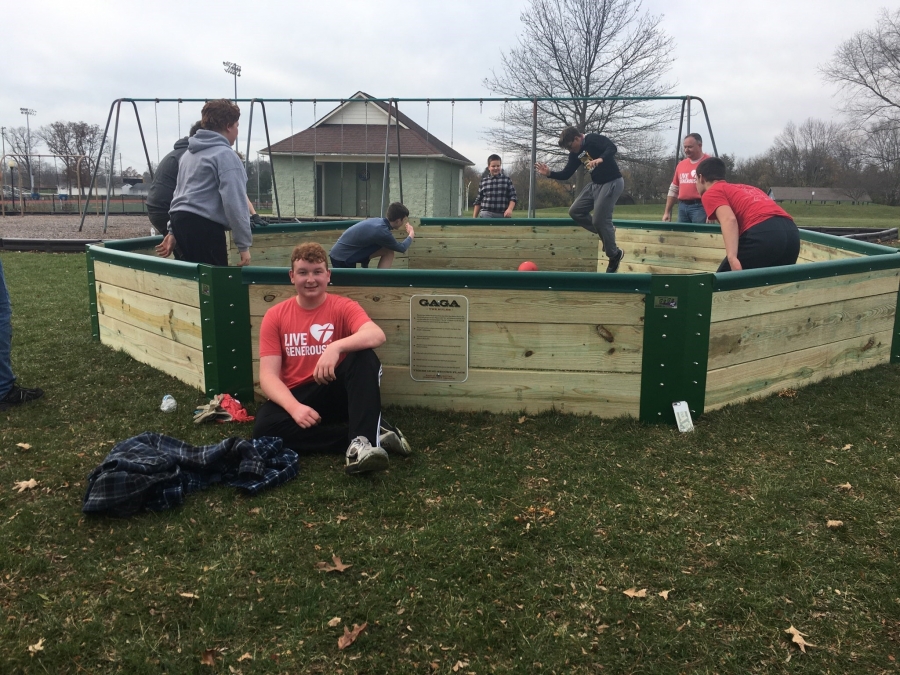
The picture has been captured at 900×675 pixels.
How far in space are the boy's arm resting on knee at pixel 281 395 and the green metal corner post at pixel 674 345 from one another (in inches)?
79.8

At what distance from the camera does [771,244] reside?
567cm

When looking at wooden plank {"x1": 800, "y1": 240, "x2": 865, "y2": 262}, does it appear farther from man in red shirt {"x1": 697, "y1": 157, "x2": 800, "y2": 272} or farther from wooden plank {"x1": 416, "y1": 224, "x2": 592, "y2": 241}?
wooden plank {"x1": 416, "y1": 224, "x2": 592, "y2": 241}

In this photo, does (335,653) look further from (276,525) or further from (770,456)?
(770,456)

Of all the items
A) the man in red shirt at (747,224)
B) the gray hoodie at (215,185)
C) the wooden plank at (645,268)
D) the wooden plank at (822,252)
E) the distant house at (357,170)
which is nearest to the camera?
the gray hoodie at (215,185)

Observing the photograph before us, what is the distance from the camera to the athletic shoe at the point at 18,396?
4.77 m

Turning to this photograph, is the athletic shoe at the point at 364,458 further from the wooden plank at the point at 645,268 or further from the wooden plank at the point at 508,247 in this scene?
the wooden plank at the point at 508,247

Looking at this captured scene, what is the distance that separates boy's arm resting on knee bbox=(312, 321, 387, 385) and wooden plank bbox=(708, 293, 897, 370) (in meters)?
2.06

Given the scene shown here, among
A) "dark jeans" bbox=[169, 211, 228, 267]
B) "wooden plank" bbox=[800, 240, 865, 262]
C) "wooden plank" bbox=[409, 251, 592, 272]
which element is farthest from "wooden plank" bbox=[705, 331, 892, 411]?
"wooden plank" bbox=[409, 251, 592, 272]

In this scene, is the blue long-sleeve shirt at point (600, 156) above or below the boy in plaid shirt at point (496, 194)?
above

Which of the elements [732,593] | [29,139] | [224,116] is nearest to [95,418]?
[224,116]

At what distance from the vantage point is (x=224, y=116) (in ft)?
18.0

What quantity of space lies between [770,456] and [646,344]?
0.93 metres

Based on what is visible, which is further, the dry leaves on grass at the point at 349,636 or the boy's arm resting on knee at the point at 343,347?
the boy's arm resting on knee at the point at 343,347

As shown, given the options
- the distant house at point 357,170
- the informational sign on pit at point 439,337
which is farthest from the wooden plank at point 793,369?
the distant house at point 357,170
